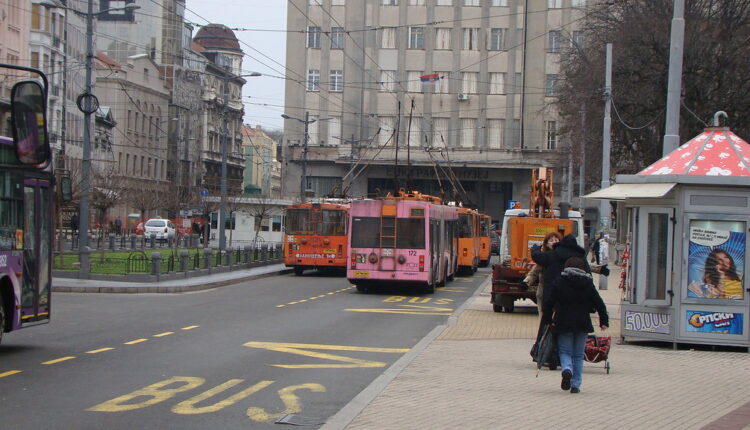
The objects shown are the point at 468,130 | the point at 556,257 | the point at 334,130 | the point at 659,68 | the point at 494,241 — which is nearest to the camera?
the point at 556,257

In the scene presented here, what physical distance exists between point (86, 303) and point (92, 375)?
1135cm

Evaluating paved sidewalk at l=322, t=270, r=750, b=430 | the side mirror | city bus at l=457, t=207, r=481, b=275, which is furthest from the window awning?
city bus at l=457, t=207, r=481, b=275

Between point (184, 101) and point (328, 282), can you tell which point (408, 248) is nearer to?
point (328, 282)

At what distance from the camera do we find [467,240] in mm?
43219

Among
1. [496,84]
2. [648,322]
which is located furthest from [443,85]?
[648,322]

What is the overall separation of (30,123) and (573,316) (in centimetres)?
655

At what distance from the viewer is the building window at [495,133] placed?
70.4 m

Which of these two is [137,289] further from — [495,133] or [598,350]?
[495,133]

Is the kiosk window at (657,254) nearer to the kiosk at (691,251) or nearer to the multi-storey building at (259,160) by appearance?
the kiosk at (691,251)

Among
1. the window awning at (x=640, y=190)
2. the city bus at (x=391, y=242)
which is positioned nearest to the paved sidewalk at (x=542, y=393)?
the window awning at (x=640, y=190)

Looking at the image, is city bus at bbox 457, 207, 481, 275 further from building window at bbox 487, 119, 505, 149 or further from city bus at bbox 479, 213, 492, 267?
building window at bbox 487, 119, 505, 149

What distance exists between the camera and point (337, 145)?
226ft

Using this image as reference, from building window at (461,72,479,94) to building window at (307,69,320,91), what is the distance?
10.2m

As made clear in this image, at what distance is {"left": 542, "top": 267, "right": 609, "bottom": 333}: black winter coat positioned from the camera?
1105 centimetres
